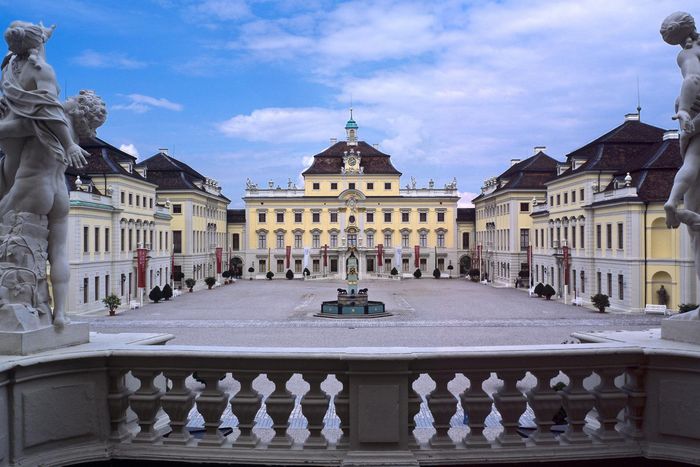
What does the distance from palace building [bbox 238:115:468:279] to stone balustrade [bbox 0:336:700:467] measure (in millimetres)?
65073

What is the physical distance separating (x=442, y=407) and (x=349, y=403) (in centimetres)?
57

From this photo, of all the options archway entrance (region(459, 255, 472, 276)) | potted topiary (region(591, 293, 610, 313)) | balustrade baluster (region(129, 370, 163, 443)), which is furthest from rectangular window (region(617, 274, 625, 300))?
archway entrance (region(459, 255, 472, 276))

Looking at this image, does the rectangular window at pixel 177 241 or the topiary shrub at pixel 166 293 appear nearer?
the topiary shrub at pixel 166 293

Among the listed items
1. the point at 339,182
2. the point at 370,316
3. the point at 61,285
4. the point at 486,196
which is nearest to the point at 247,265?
the point at 339,182

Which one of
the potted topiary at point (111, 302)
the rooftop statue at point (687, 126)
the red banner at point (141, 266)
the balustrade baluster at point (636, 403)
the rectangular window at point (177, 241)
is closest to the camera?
the balustrade baluster at point (636, 403)

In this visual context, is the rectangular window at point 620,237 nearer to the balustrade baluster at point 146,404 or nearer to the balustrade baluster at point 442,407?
the balustrade baluster at point 442,407

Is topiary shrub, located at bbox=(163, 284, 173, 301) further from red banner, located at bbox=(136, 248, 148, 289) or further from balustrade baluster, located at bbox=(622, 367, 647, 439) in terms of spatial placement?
balustrade baluster, located at bbox=(622, 367, 647, 439)

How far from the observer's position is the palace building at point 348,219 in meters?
69.8

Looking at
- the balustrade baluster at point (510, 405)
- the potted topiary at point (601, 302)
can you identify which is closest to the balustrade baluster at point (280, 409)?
the balustrade baluster at point (510, 405)

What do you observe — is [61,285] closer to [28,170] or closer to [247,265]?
[28,170]

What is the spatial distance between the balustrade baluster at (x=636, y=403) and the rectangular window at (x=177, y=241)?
5327cm

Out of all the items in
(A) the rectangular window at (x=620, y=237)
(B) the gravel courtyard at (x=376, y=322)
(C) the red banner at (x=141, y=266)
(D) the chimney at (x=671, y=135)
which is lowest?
(B) the gravel courtyard at (x=376, y=322)

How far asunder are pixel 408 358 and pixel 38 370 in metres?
2.25

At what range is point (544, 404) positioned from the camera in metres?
3.83
